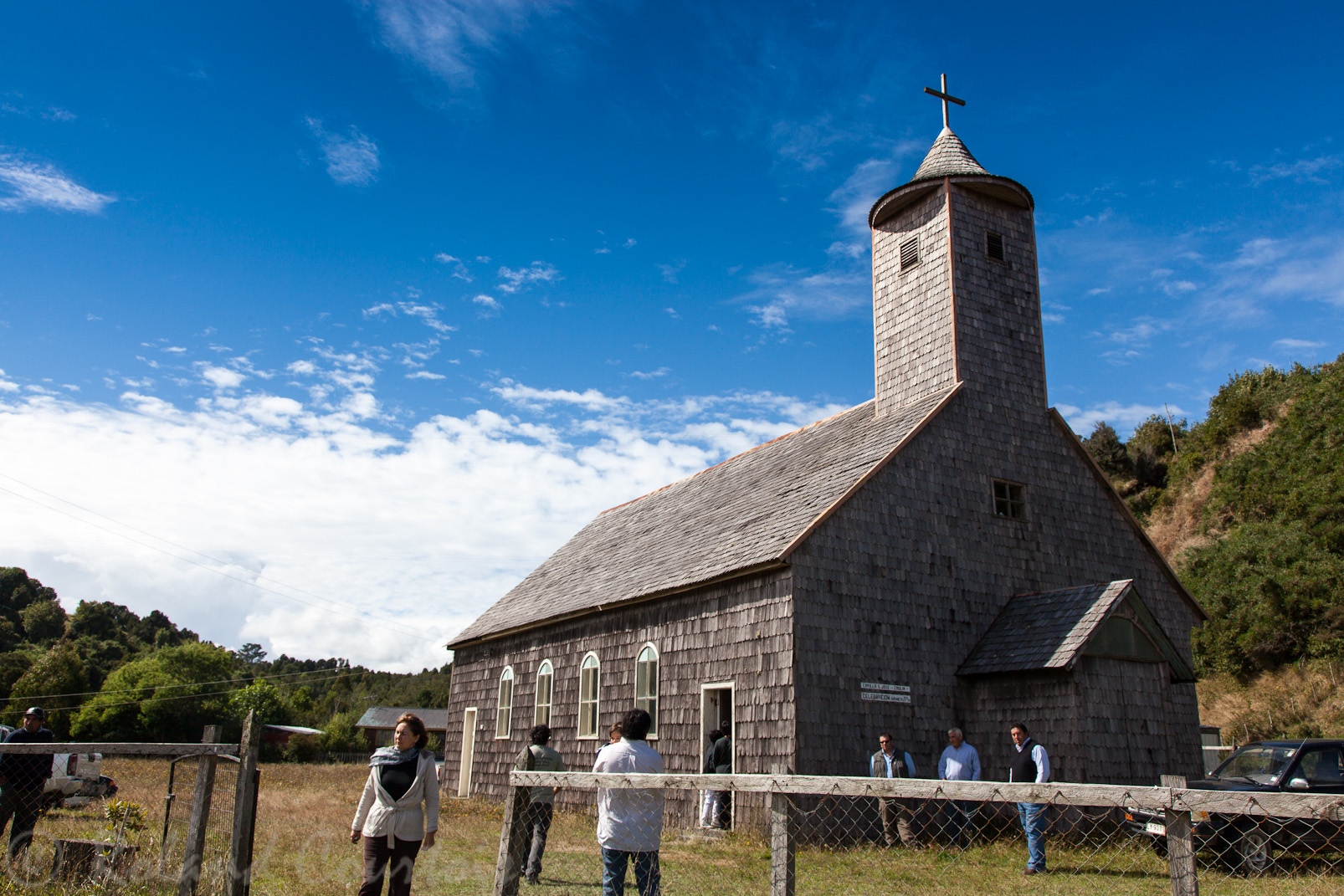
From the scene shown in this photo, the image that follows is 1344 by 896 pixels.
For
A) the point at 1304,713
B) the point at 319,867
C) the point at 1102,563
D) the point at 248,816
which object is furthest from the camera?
the point at 1304,713

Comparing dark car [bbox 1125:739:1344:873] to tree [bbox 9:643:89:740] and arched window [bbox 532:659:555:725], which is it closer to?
arched window [bbox 532:659:555:725]

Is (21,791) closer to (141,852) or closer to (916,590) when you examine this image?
(141,852)

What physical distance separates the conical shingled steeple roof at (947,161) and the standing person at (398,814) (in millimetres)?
16058

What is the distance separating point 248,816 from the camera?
6410 mm

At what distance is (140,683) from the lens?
2491 inches

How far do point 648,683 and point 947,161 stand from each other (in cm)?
1216

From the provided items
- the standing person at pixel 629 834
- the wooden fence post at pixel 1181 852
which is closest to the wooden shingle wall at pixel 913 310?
the standing person at pixel 629 834

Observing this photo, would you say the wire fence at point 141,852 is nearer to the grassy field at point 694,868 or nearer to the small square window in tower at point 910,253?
the grassy field at point 694,868

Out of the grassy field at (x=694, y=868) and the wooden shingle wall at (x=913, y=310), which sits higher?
the wooden shingle wall at (x=913, y=310)

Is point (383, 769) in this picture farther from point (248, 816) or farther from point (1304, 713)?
point (1304, 713)

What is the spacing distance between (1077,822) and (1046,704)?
1.73 metres

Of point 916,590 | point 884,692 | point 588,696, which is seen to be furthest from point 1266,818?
point 588,696

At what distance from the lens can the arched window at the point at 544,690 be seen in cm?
1992

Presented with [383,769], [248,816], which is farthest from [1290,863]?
[248,816]
